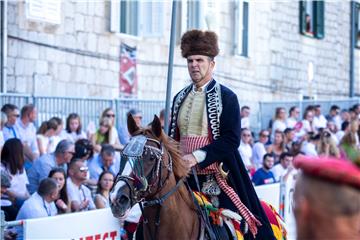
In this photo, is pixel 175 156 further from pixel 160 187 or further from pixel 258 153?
pixel 258 153

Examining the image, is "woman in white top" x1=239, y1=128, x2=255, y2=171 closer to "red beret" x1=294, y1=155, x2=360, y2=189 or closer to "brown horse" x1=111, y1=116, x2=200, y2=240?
"brown horse" x1=111, y1=116, x2=200, y2=240

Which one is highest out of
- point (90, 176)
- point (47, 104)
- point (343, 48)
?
point (343, 48)

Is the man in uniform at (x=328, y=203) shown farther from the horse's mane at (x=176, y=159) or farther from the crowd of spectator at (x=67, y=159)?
the crowd of spectator at (x=67, y=159)

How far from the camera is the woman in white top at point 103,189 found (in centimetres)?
1024

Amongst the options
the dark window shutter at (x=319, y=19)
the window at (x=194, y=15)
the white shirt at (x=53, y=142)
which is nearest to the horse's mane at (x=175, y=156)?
the white shirt at (x=53, y=142)

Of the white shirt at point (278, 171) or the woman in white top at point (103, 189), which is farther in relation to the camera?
the white shirt at point (278, 171)

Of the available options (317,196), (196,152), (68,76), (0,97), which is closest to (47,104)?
(0,97)

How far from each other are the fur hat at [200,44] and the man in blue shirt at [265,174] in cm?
659

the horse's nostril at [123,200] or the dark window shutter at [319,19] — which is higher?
the dark window shutter at [319,19]

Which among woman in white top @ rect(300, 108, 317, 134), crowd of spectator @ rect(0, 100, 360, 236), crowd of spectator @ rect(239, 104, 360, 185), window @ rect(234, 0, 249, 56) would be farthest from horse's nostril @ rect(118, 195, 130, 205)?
window @ rect(234, 0, 249, 56)

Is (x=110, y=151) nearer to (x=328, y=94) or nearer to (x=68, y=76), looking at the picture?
(x=68, y=76)

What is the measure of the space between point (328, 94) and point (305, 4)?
3146mm

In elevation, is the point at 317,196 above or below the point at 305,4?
below

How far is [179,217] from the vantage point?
637cm
